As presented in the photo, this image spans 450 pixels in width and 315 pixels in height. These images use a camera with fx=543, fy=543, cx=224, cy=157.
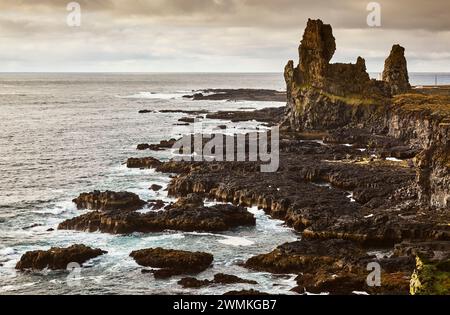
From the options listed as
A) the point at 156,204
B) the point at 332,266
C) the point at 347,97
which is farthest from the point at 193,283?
the point at 347,97

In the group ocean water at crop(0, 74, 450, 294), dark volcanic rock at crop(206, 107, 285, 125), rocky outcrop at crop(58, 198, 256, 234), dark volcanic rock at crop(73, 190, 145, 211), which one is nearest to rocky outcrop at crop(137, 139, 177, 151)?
ocean water at crop(0, 74, 450, 294)

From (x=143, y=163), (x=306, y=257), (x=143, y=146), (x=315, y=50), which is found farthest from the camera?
(x=315, y=50)

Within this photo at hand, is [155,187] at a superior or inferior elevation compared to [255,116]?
inferior

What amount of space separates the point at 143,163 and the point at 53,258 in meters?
43.4

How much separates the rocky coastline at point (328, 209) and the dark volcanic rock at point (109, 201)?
0.12 meters

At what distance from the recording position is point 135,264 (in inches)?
1727

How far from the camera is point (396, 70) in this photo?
146 metres

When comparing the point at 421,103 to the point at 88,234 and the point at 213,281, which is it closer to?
the point at 88,234

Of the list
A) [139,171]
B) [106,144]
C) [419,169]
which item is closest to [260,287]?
[419,169]

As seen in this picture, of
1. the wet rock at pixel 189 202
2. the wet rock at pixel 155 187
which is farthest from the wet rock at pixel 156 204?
the wet rock at pixel 155 187

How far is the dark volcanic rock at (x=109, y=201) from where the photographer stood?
60625 mm

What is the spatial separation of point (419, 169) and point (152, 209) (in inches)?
1165

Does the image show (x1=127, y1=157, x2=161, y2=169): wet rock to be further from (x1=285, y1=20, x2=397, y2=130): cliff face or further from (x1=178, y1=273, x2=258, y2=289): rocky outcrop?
(x1=285, y1=20, x2=397, y2=130): cliff face
